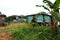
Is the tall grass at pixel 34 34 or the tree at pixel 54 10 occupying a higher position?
the tree at pixel 54 10

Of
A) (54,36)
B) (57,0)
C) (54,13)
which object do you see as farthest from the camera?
(54,36)

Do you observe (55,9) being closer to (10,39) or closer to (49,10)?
(49,10)

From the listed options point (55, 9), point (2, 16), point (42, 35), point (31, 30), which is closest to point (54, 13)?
point (55, 9)

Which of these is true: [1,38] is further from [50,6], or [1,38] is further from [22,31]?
[50,6]

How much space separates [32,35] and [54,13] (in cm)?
206

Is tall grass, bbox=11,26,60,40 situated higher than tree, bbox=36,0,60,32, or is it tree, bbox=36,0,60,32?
tree, bbox=36,0,60,32

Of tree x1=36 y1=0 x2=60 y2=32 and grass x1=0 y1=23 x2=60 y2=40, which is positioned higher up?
tree x1=36 y1=0 x2=60 y2=32

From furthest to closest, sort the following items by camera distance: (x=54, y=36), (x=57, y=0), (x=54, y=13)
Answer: (x=54, y=36) → (x=54, y=13) → (x=57, y=0)

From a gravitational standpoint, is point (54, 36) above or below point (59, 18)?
below

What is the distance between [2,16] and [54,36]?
51.3ft

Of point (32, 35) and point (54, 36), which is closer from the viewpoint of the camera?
point (54, 36)

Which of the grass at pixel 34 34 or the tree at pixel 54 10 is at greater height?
the tree at pixel 54 10

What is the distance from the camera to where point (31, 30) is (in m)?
11.7

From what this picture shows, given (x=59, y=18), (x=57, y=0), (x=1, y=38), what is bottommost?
(x=1, y=38)
